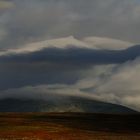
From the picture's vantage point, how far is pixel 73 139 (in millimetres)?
99312

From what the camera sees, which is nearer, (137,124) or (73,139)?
(73,139)

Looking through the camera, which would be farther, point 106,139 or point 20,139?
point 106,139

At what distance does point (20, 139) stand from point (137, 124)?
84184 millimetres

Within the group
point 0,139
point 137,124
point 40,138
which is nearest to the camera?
point 0,139

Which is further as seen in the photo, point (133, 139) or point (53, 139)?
point (133, 139)

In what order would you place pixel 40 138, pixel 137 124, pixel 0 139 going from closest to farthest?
pixel 0 139
pixel 40 138
pixel 137 124

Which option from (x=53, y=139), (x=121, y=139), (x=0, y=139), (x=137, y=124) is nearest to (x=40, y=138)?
(x=53, y=139)

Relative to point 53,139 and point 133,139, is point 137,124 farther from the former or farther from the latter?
point 53,139

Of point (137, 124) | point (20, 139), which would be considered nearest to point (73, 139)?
point (20, 139)

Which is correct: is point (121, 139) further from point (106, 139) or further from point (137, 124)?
point (137, 124)

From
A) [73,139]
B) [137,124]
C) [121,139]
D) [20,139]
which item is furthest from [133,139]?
[137,124]

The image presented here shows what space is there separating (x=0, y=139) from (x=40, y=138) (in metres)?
→ 9.50

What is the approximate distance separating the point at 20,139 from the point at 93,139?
50.5 ft

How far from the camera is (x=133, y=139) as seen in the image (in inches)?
4107
